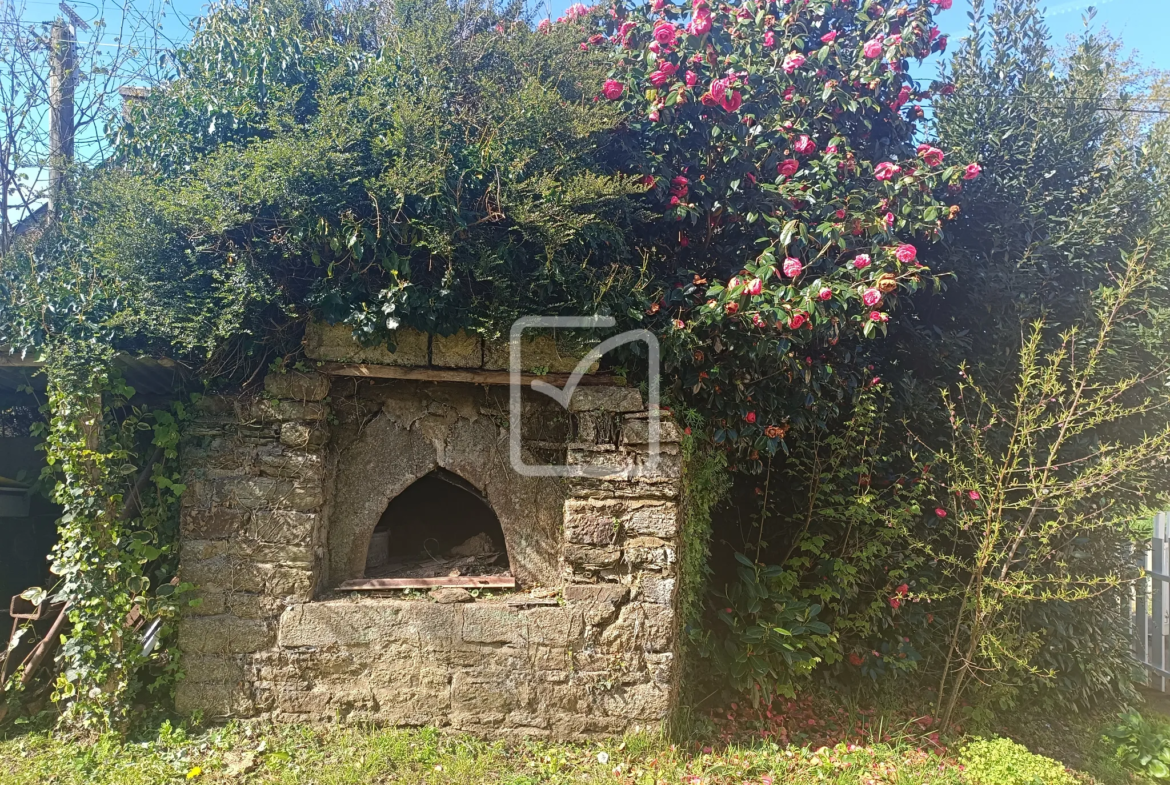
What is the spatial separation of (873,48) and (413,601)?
13.6ft

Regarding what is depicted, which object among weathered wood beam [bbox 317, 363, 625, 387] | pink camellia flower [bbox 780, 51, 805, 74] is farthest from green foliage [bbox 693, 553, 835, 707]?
pink camellia flower [bbox 780, 51, 805, 74]

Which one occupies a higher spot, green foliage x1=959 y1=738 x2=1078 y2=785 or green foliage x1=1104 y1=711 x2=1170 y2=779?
green foliage x1=959 y1=738 x2=1078 y2=785

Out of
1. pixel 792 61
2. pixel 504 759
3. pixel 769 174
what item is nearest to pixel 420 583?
pixel 504 759

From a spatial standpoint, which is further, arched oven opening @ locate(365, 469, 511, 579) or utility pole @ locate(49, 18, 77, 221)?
utility pole @ locate(49, 18, 77, 221)

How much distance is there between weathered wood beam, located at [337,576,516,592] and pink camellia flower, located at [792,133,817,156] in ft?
9.88

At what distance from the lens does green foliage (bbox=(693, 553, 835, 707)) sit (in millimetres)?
3814

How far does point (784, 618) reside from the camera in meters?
3.87

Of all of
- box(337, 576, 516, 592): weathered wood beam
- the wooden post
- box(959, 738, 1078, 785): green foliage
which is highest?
box(337, 576, 516, 592): weathered wood beam

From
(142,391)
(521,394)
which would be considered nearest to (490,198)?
(521,394)
